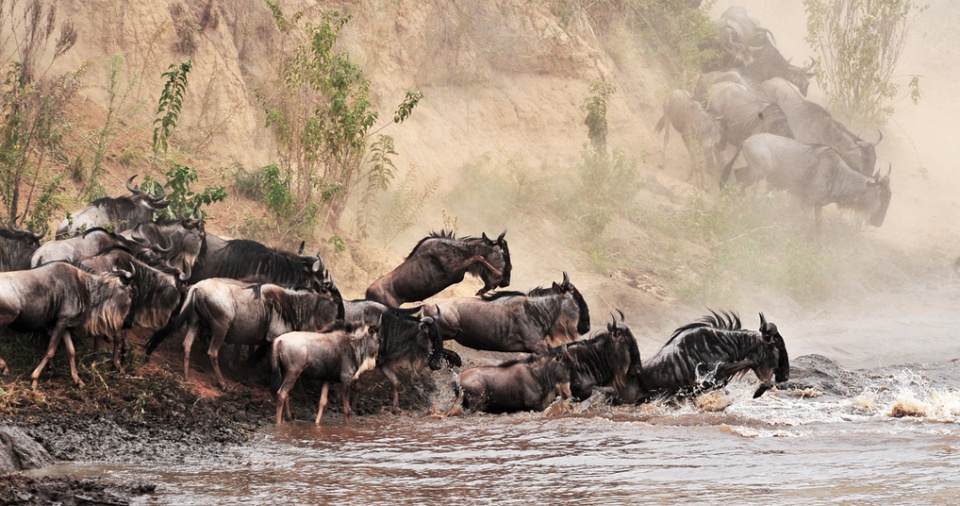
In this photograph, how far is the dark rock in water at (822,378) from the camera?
37.0 ft

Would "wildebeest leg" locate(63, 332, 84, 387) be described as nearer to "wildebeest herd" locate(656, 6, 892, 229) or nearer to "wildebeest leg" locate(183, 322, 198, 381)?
"wildebeest leg" locate(183, 322, 198, 381)

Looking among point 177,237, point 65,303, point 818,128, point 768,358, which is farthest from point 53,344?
point 818,128

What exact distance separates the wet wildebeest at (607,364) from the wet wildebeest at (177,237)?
3.32 metres

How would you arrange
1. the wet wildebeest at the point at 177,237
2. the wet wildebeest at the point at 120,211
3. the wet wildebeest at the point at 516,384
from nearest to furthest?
the wet wildebeest at the point at 516,384 < the wet wildebeest at the point at 177,237 < the wet wildebeest at the point at 120,211

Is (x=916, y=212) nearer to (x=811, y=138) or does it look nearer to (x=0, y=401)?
(x=811, y=138)

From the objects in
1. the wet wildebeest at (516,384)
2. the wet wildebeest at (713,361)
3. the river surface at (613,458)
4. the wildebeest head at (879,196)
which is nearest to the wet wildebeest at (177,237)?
the river surface at (613,458)

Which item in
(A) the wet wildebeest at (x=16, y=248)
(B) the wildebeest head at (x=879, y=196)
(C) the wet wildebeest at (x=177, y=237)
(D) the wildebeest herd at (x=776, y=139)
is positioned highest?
(D) the wildebeest herd at (x=776, y=139)

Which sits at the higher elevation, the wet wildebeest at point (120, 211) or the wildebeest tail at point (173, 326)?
the wet wildebeest at point (120, 211)

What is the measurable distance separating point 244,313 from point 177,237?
4.93 feet

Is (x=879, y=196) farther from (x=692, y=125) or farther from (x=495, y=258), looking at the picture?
(x=495, y=258)

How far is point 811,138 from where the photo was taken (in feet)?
77.8

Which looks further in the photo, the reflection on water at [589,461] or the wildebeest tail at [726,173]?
the wildebeest tail at [726,173]

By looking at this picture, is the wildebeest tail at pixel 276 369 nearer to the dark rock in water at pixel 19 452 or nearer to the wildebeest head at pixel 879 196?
the dark rock in water at pixel 19 452

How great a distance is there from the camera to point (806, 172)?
20.9m
